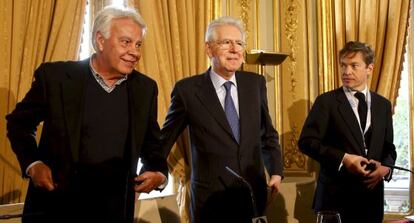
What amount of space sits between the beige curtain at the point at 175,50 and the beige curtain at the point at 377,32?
3.33 ft

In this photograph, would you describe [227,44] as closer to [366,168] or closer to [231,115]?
[231,115]

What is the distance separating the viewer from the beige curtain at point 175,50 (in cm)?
329

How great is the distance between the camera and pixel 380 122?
260 cm

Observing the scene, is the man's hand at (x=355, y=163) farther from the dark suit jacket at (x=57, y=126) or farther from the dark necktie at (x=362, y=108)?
the dark suit jacket at (x=57, y=126)

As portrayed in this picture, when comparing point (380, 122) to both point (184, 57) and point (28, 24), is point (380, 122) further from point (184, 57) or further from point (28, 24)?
point (28, 24)

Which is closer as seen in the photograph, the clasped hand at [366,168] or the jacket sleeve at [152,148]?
the jacket sleeve at [152,148]

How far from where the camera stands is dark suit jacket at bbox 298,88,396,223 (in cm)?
248

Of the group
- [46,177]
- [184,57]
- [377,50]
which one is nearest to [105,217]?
[46,177]

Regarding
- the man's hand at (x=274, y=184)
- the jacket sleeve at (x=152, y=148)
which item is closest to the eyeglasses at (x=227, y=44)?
the jacket sleeve at (x=152, y=148)

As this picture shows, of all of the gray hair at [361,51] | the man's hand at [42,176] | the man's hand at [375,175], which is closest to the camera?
the man's hand at [42,176]

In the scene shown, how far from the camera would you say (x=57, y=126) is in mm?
1752

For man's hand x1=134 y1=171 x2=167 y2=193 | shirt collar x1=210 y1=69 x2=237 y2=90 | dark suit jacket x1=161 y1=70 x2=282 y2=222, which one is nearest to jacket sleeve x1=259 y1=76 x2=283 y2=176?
dark suit jacket x1=161 y1=70 x2=282 y2=222

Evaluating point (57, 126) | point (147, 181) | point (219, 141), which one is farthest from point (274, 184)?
point (57, 126)

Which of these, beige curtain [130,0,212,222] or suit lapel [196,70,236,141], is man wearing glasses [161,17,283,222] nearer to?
suit lapel [196,70,236,141]
